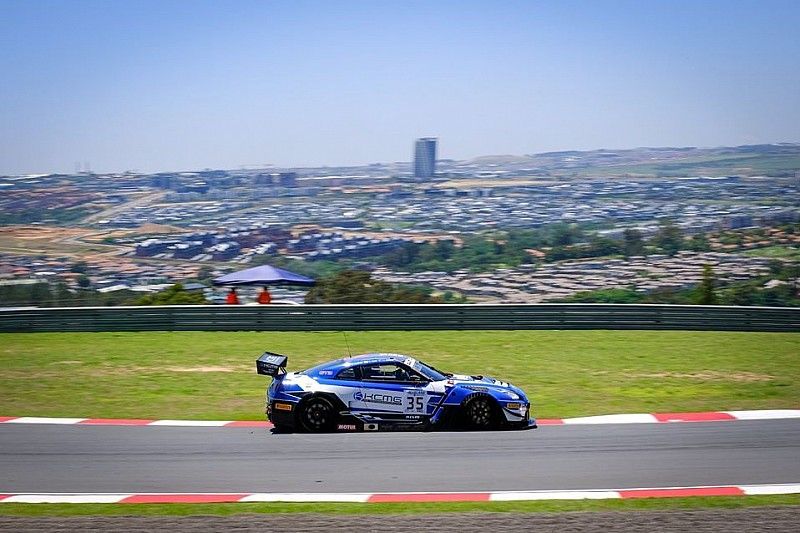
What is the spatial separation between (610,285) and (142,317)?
18483 mm

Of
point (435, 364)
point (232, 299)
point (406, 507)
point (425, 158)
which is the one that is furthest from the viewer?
point (425, 158)

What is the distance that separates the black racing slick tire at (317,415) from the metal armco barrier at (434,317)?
487 inches

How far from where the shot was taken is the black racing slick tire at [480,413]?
13016 millimetres

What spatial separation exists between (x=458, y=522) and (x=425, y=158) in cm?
5990

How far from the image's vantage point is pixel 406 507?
9.31 m

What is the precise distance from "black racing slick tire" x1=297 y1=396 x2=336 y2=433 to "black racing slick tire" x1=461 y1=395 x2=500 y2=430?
1.86m

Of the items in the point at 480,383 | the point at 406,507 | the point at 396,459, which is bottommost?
the point at 396,459

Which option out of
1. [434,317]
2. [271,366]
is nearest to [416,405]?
[271,366]

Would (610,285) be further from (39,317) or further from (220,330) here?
(39,317)

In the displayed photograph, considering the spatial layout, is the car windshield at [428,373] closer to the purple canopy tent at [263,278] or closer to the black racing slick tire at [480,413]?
the black racing slick tire at [480,413]

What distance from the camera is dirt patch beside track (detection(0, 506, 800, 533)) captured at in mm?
8383

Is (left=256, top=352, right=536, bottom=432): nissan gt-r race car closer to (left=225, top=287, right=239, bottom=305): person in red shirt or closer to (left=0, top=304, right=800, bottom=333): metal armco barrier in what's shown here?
(left=0, top=304, right=800, bottom=333): metal armco barrier

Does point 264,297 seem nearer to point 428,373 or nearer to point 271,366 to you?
point 271,366

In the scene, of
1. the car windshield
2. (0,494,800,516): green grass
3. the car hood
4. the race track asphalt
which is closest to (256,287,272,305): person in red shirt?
the race track asphalt
